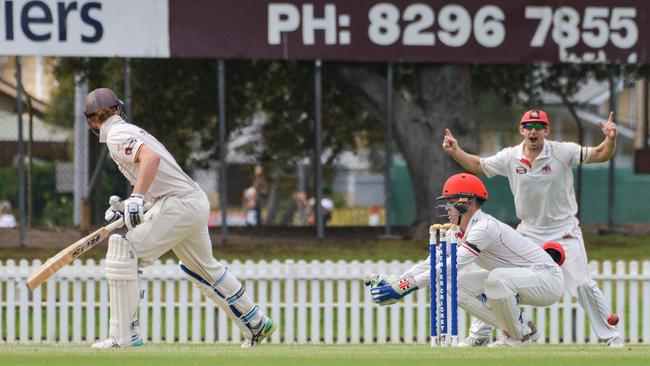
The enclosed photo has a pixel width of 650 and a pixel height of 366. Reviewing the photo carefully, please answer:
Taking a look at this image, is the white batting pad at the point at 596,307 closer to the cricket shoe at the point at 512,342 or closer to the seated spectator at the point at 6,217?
the cricket shoe at the point at 512,342

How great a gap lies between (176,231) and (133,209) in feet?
2.00

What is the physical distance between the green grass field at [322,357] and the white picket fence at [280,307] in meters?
5.45

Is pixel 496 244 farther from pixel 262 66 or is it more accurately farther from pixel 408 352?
pixel 262 66

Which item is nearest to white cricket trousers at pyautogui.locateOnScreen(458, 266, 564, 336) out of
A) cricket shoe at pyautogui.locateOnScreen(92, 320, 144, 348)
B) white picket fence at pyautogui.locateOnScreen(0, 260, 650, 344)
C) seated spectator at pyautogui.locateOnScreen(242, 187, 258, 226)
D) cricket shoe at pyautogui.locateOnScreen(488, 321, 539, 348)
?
cricket shoe at pyautogui.locateOnScreen(488, 321, 539, 348)

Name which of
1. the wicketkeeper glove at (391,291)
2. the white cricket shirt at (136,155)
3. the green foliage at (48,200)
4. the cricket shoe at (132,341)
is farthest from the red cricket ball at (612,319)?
the green foliage at (48,200)

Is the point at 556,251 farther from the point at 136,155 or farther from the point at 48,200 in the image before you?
the point at 48,200

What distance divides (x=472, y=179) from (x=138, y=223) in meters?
2.44

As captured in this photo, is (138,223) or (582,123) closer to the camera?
(138,223)

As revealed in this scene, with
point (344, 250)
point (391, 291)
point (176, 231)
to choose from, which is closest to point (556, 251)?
point (391, 291)

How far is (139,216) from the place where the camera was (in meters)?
9.30

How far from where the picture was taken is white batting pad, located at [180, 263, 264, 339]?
33.7 feet

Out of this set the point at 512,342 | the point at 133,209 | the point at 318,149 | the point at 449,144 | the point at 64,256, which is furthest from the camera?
the point at 318,149

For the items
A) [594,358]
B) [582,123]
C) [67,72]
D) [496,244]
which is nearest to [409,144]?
[582,123]

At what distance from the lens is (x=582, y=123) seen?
21828 millimetres
